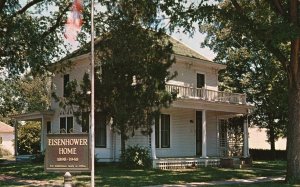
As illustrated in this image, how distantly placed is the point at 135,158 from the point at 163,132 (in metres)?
5.06

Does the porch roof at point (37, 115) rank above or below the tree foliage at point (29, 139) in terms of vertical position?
above

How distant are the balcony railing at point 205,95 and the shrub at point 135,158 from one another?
13.5 feet

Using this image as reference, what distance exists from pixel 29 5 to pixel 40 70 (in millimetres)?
3480

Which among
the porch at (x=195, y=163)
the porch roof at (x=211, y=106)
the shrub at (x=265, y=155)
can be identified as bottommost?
the shrub at (x=265, y=155)

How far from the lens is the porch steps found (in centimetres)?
2663

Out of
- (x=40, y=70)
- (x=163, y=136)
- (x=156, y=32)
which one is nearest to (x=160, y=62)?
(x=156, y=32)

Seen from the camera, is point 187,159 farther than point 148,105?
Yes

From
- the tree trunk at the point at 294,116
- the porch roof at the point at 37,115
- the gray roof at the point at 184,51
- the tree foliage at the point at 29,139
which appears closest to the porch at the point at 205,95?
the gray roof at the point at 184,51

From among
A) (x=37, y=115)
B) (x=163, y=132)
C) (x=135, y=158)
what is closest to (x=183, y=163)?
(x=163, y=132)

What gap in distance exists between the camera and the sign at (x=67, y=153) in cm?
1195

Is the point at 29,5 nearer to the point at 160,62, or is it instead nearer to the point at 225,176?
the point at 160,62

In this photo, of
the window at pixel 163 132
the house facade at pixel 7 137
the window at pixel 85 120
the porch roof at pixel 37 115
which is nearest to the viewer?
the window at pixel 85 120

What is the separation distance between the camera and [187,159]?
28.2 metres

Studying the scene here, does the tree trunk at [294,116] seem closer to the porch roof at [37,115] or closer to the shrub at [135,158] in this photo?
the shrub at [135,158]
